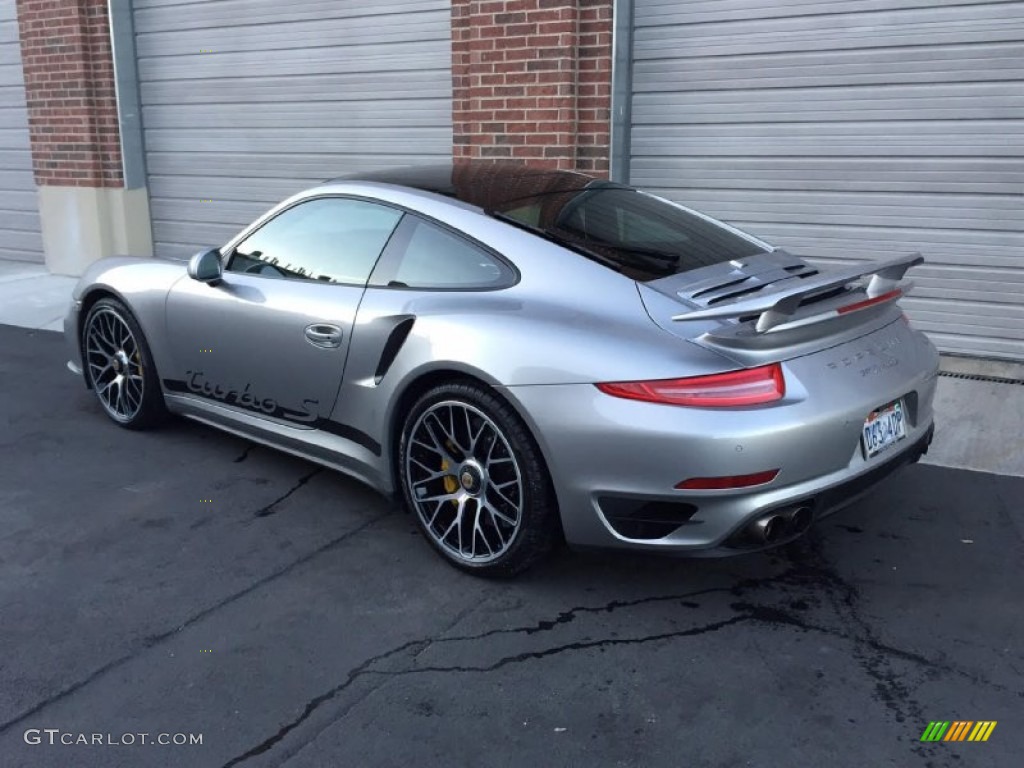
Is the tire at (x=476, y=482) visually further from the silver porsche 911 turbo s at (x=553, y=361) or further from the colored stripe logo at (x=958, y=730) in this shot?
the colored stripe logo at (x=958, y=730)

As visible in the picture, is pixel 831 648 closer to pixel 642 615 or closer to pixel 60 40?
pixel 642 615

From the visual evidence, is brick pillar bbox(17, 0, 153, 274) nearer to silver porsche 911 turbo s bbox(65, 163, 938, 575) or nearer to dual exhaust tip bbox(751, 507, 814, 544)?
silver porsche 911 turbo s bbox(65, 163, 938, 575)

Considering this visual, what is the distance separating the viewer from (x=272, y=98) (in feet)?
30.2

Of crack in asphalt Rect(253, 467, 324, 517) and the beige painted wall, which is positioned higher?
the beige painted wall

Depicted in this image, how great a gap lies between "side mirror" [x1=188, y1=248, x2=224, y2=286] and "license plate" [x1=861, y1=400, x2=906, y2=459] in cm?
296

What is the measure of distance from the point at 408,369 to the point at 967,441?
3.20 m

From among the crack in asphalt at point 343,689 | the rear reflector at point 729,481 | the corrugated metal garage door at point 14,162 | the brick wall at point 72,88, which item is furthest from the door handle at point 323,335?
the corrugated metal garage door at point 14,162

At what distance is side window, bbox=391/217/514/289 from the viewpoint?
3.68 m

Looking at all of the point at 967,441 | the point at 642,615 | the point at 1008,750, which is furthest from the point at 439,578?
the point at 967,441

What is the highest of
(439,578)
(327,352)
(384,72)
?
(384,72)

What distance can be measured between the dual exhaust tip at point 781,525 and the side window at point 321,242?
1914mm

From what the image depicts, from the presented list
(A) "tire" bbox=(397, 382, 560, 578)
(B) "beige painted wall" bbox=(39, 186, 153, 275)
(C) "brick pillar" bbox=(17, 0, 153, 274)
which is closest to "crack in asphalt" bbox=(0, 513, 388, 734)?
(A) "tire" bbox=(397, 382, 560, 578)

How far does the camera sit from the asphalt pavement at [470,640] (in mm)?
2730

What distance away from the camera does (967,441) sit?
17.0 feet
